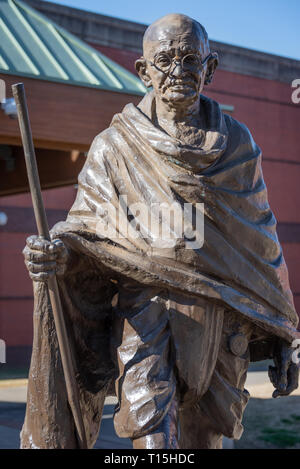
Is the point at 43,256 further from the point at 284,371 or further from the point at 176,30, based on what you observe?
the point at 284,371

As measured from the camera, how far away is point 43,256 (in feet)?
8.39

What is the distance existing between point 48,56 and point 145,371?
4432mm

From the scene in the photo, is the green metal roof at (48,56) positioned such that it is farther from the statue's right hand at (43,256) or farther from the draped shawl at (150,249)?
the statue's right hand at (43,256)

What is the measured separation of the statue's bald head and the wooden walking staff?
732mm

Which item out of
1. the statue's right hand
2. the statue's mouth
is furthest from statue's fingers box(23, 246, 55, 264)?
the statue's mouth

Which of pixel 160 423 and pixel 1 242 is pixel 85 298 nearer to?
pixel 160 423

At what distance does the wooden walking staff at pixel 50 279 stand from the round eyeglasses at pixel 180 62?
0.70 metres

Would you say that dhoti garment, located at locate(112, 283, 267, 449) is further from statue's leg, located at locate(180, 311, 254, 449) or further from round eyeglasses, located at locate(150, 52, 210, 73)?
round eyeglasses, located at locate(150, 52, 210, 73)

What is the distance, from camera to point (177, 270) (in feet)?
9.09

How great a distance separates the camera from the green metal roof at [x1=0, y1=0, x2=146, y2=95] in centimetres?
612

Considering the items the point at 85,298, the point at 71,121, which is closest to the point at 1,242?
the point at 71,121

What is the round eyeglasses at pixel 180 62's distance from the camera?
2902mm

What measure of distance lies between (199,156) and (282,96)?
13.8m

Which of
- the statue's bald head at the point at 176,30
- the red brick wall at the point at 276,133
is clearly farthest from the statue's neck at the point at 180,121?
the red brick wall at the point at 276,133
